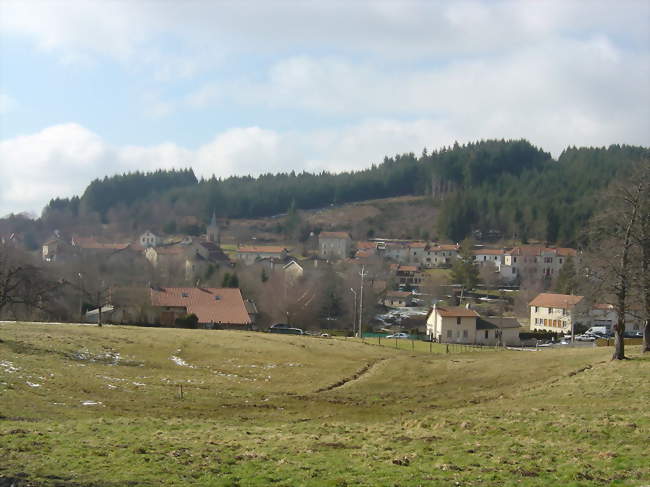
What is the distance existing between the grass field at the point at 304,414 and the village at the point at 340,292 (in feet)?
30.5

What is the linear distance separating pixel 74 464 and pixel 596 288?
97.3 ft

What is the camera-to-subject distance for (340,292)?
105 m

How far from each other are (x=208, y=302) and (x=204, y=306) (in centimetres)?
100

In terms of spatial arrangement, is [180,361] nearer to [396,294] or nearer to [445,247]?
[396,294]

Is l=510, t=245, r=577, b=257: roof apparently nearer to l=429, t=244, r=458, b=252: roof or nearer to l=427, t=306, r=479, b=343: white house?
l=429, t=244, r=458, b=252: roof

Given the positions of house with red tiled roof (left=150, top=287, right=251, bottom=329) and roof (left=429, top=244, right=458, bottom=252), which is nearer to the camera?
house with red tiled roof (left=150, top=287, right=251, bottom=329)

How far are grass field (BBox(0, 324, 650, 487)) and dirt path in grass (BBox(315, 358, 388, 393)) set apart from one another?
0.93 feet

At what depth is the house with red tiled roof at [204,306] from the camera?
73875 mm

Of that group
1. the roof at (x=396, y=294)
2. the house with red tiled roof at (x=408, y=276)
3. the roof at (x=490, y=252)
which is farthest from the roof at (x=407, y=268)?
the roof at (x=396, y=294)

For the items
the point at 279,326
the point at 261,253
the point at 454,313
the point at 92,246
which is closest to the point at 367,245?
the point at 261,253

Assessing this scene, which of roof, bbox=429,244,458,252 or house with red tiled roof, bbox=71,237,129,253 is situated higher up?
roof, bbox=429,244,458,252

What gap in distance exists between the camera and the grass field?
15508 millimetres

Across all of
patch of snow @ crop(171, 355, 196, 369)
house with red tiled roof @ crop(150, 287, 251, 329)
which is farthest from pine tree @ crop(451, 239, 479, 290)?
patch of snow @ crop(171, 355, 196, 369)

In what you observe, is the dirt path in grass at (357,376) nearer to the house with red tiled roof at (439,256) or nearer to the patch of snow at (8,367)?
the patch of snow at (8,367)
